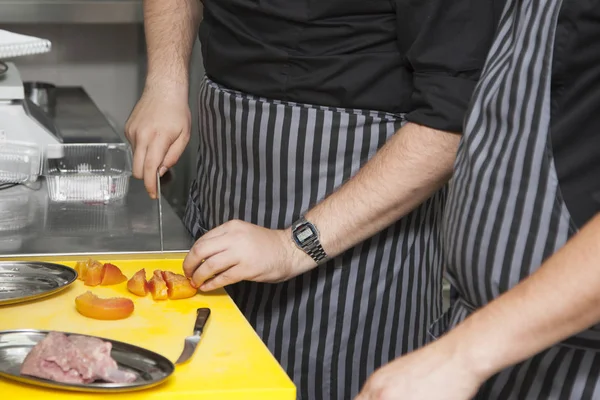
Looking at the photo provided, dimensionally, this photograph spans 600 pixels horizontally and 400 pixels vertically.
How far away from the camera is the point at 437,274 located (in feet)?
5.64

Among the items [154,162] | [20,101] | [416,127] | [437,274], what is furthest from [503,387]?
[20,101]

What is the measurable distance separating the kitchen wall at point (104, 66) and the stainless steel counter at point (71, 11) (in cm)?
17

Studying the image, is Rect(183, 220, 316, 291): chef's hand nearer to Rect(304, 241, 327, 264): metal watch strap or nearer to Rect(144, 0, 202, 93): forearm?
Rect(304, 241, 327, 264): metal watch strap

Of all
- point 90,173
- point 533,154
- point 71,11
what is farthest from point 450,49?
point 71,11

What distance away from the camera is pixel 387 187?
1438mm

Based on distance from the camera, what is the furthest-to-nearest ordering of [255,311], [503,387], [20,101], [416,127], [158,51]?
[20,101] < [158,51] < [255,311] < [416,127] < [503,387]

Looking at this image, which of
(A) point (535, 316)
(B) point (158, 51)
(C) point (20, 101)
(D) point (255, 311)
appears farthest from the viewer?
(C) point (20, 101)

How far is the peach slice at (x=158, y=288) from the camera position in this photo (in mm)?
1298

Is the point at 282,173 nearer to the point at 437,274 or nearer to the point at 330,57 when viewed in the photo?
the point at 330,57

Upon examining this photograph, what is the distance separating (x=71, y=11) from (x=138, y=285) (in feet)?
5.13

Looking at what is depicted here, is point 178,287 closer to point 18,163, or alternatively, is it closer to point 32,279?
point 32,279

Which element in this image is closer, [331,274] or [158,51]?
[331,274]

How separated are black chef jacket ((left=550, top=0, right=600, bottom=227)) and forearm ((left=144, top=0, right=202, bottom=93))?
0.83 meters

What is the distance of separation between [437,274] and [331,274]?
225mm
